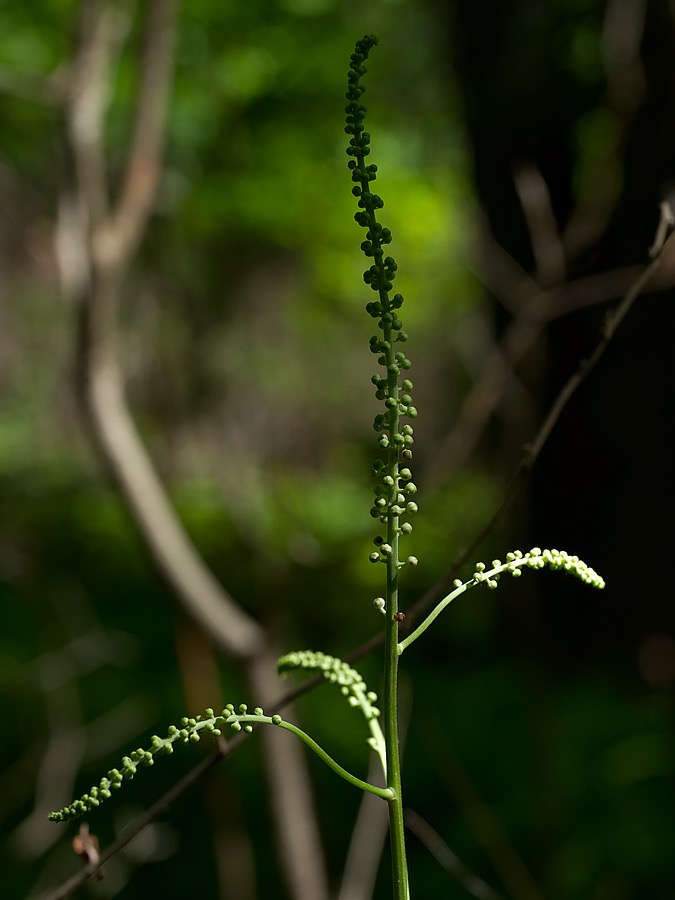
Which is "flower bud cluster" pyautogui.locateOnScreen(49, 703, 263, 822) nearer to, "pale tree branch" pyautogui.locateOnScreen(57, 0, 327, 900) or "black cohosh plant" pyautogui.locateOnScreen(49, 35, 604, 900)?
"black cohosh plant" pyautogui.locateOnScreen(49, 35, 604, 900)

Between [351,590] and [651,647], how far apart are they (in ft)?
7.76

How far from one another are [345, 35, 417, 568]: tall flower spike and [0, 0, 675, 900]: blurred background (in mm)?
1279

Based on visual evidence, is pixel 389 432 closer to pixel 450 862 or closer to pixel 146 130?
pixel 450 862

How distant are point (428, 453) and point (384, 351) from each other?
467cm

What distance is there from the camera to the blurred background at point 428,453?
6.74 ft

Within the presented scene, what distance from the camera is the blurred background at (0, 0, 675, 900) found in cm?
205

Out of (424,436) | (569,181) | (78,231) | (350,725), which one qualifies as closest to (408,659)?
(350,725)

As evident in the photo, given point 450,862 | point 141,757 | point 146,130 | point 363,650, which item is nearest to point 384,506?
point 141,757

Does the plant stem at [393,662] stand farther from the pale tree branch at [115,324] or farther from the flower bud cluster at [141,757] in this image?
the pale tree branch at [115,324]

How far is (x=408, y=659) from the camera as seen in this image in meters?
4.94

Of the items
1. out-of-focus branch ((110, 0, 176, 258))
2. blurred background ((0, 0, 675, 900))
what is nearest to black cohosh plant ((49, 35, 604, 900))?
blurred background ((0, 0, 675, 900))

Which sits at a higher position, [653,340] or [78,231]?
[78,231]

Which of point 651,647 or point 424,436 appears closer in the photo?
point 651,647

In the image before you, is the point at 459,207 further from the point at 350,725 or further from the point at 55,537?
the point at 55,537
